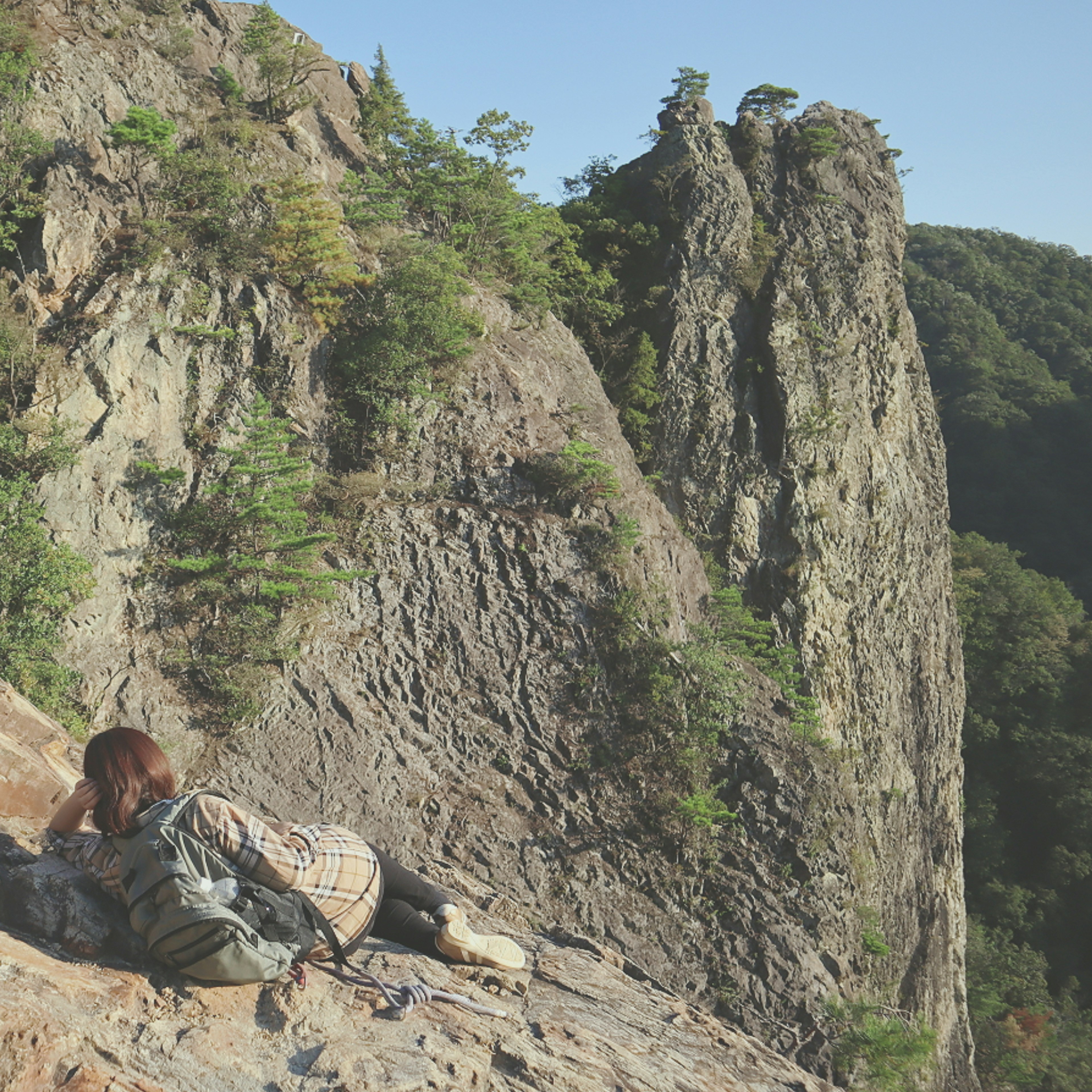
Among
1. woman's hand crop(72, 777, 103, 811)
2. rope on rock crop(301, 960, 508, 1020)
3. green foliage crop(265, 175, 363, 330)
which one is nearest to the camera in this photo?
woman's hand crop(72, 777, 103, 811)

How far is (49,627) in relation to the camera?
7930 millimetres

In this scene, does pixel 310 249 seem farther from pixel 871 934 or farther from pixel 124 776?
pixel 871 934

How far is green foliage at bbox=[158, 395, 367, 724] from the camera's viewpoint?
8891 millimetres

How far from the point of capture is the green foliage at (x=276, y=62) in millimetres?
13000

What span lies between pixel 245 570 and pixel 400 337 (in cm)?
403

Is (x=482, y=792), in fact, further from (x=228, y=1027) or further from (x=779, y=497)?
(x=779, y=497)

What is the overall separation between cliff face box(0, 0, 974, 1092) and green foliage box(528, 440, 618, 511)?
20 cm

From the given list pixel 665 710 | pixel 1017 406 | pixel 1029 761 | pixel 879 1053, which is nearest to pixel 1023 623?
pixel 1029 761

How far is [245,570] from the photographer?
30.9ft

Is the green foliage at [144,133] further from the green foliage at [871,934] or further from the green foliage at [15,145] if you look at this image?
the green foliage at [871,934]

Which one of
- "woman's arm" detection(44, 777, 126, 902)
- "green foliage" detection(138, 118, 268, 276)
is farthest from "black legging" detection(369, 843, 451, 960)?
"green foliage" detection(138, 118, 268, 276)

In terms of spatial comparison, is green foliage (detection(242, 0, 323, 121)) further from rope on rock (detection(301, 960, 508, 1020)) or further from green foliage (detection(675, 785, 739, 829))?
rope on rock (detection(301, 960, 508, 1020))

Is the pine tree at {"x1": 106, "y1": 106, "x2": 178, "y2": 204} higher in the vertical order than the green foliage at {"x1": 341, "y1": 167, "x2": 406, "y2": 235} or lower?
lower

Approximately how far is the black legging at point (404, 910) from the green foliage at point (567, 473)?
8636 millimetres
